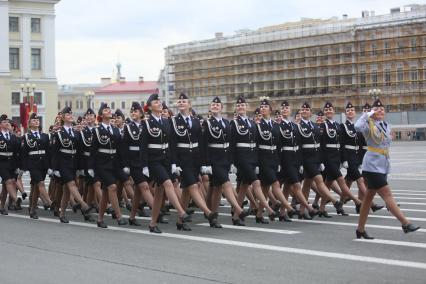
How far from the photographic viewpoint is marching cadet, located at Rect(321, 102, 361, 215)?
46.6ft

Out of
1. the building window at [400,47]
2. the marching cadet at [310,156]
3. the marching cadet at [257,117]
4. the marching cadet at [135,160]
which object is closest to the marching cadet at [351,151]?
the marching cadet at [310,156]

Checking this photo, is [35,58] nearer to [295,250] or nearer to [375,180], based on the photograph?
[375,180]

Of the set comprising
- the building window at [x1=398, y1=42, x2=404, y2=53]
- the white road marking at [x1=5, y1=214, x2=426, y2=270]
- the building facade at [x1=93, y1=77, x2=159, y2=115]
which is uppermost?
the building facade at [x1=93, y1=77, x2=159, y2=115]


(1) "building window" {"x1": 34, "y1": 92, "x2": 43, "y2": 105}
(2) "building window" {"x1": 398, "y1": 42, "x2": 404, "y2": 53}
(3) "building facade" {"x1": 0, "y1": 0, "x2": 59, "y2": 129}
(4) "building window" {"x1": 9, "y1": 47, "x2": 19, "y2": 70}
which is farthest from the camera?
(1) "building window" {"x1": 34, "y1": 92, "x2": 43, "y2": 105}

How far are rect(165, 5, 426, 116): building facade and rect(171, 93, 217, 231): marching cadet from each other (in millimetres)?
62428

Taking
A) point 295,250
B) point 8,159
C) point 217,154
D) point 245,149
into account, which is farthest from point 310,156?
point 8,159

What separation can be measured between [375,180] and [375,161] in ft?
0.91

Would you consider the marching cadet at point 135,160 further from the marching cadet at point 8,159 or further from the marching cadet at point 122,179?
the marching cadet at point 8,159

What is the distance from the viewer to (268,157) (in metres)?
13.2

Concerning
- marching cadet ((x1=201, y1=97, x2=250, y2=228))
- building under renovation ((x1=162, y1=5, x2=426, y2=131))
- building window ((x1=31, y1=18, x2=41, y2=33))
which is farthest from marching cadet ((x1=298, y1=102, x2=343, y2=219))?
building window ((x1=31, y1=18, x2=41, y2=33))

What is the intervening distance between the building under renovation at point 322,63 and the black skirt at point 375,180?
2497 inches

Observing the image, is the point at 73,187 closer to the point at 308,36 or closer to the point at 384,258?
the point at 384,258

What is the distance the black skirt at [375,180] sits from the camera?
10.4 metres

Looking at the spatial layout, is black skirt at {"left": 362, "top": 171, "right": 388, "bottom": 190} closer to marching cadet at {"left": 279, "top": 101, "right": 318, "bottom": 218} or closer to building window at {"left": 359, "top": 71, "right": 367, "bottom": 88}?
marching cadet at {"left": 279, "top": 101, "right": 318, "bottom": 218}
